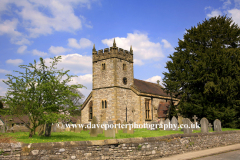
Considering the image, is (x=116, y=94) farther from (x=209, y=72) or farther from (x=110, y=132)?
(x=110, y=132)

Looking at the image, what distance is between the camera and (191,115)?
873 inches

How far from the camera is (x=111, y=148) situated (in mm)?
9070

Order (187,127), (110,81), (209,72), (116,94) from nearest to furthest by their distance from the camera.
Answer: (187,127) < (209,72) < (116,94) < (110,81)

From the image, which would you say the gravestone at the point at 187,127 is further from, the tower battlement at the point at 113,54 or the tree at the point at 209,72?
the tower battlement at the point at 113,54

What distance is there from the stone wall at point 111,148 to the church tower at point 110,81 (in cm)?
1421

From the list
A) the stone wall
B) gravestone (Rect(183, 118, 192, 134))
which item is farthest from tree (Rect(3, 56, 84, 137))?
gravestone (Rect(183, 118, 192, 134))

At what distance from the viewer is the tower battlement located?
91.4 ft

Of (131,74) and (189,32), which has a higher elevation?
(189,32)

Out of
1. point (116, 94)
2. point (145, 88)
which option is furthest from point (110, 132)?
point (145, 88)

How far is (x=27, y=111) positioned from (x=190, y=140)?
10088 millimetres

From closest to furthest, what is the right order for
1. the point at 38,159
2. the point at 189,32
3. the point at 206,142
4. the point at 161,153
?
the point at 38,159
the point at 161,153
the point at 206,142
the point at 189,32

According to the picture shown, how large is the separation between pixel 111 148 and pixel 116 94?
1777cm

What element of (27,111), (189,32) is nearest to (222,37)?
(189,32)

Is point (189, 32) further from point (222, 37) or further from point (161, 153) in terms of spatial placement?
point (161, 153)
